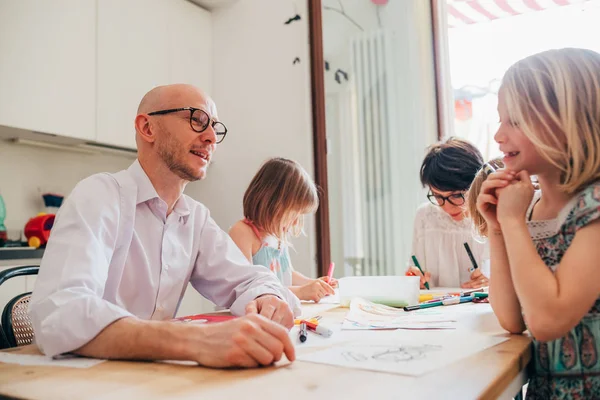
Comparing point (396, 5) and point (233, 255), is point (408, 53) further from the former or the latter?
point (233, 255)

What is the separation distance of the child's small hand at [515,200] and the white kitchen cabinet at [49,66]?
7.37 feet

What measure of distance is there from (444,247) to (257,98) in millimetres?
1729

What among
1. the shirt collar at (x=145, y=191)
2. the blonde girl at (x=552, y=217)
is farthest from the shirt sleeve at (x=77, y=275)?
the blonde girl at (x=552, y=217)

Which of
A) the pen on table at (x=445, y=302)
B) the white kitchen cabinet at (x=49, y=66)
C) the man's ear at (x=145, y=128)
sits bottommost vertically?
the pen on table at (x=445, y=302)

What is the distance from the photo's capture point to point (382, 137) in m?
3.05

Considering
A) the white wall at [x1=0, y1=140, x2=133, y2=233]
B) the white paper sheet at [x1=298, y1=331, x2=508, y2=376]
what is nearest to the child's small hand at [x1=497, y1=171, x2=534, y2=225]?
the white paper sheet at [x1=298, y1=331, x2=508, y2=376]

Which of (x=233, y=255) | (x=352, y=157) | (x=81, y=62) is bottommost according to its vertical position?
(x=233, y=255)

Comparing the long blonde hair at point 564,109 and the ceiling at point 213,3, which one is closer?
the long blonde hair at point 564,109

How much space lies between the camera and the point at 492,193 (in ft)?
3.21

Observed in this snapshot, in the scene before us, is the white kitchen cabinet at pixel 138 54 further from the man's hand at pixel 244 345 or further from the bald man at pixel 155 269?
the man's hand at pixel 244 345

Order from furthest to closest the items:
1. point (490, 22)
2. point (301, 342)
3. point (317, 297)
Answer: point (490, 22), point (317, 297), point (301, 342)

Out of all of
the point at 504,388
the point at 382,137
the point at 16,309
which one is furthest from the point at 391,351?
the point at 382,137

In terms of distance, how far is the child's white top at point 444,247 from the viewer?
2143 mm

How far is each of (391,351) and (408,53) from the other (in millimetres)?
2460
